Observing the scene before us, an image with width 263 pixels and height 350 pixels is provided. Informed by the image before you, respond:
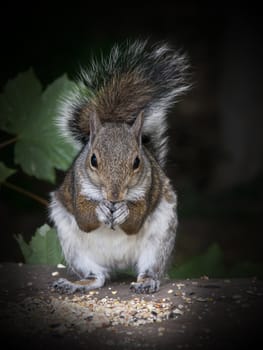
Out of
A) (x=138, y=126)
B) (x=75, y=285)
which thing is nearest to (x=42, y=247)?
(x=75, y=285)

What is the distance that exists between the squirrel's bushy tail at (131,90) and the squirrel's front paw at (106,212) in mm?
511

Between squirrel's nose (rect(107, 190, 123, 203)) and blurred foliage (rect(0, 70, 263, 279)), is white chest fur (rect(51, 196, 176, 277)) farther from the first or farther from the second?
squirrel's nose (rect(107, 190, 123, 203))

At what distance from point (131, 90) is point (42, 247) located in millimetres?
806

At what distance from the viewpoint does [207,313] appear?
2.68 metres

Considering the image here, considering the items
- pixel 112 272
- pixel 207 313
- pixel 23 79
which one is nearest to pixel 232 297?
pixel 207 313

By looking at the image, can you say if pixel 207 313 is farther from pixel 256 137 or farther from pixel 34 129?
pixel 256 137

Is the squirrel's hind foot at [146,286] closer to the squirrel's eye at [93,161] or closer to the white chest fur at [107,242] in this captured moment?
the white chest fur at [107,242]

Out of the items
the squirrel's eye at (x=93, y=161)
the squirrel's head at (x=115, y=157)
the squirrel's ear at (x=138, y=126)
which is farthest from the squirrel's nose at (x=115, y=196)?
the squirrel's ear at (x=138, y=126)

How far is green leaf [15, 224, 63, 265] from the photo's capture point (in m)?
3.19

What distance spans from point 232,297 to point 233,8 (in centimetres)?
569

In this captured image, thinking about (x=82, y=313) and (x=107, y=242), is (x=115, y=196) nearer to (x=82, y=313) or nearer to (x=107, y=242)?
(x=107, y=242)

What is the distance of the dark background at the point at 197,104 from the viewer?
513 centimetres

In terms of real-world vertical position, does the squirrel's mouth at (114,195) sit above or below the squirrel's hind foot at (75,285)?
above

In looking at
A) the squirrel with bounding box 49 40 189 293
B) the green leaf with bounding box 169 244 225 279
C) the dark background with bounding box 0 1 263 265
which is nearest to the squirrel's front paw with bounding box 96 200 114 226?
the squirrel with bounding box 49 40 189 293
